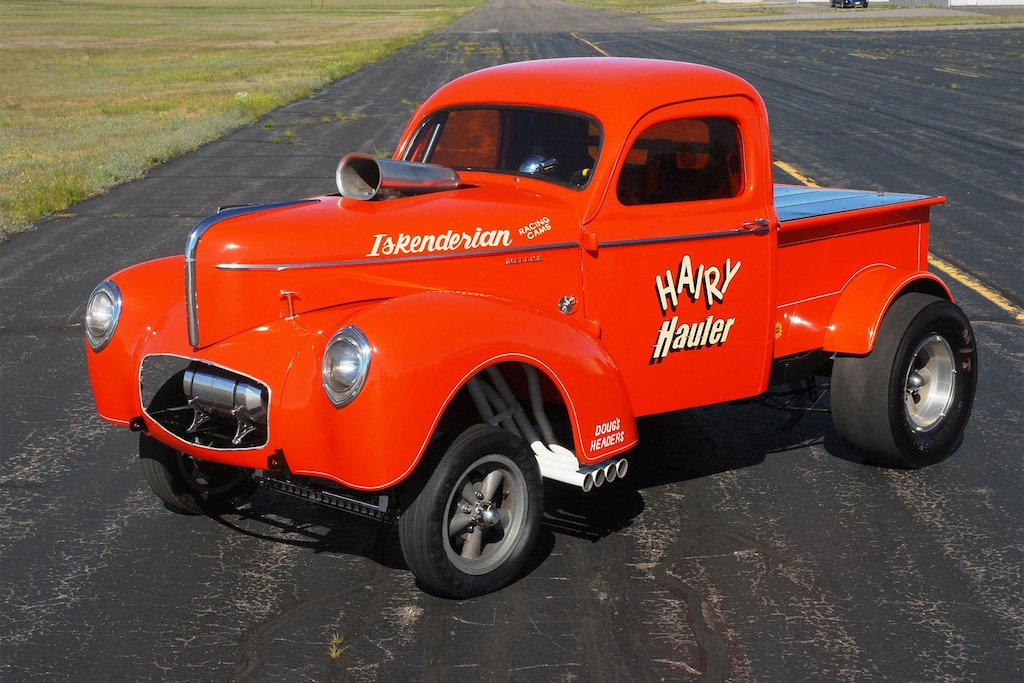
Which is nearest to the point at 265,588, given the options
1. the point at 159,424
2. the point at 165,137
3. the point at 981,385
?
the point at 159,424

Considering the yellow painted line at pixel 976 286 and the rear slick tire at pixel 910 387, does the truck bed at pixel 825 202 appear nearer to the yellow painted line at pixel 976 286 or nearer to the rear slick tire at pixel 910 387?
the rear slick tire at pixel 910 387

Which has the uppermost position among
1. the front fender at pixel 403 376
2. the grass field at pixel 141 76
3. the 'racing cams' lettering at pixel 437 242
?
the 'racing cams' lettering at pixel 437 242

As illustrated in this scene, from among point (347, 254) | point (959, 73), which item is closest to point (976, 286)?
point (347, 254)

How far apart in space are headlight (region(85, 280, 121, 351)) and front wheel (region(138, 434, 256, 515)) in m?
0.51

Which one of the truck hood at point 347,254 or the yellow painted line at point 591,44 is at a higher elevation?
the truck hood at point 347,254

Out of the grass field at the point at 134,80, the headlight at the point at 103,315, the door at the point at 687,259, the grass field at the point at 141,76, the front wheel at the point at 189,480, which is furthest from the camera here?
the grass field at the point at 141,76

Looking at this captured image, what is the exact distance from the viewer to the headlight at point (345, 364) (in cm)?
412

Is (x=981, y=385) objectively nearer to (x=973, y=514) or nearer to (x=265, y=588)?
(x=973, y=514)

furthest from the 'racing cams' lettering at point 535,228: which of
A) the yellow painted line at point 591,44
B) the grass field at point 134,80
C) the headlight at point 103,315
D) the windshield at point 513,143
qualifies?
the yellow painted line at point 591,44

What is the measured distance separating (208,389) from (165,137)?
719 inches

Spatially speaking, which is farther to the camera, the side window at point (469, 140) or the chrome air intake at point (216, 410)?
the side window at point (469, 140)

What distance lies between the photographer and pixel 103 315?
5.06 metres

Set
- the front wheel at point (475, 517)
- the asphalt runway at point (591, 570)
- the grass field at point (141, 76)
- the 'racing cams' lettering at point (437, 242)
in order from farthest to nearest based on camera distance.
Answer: the grass field at point (141, 76) → the 'racing cams' lettering at point (437, 242) → the front wheel at point (475, 517) → the asphalt runway at point (591, 570)

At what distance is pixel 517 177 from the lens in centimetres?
538
